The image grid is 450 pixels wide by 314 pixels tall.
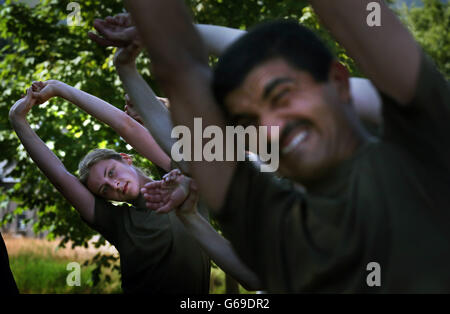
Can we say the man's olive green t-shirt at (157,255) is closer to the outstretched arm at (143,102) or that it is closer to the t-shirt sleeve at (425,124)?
the outstretched arm at (143,102)

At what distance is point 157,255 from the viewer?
9.39ft

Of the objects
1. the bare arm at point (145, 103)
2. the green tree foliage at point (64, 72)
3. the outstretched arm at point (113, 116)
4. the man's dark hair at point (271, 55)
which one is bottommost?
the man's dark hair at point (271, 55)

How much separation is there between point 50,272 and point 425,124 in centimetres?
1118

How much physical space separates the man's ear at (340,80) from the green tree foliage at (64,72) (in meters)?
4.92

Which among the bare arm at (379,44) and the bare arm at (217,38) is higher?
the bare arm at (217,38)

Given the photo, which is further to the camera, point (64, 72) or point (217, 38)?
point (64, 72)

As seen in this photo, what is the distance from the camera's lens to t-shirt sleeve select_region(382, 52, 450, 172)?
1.00 m

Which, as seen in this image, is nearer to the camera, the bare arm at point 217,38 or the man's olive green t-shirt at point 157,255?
the bare arm at point 217,38

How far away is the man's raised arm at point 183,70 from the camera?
39.9 inches

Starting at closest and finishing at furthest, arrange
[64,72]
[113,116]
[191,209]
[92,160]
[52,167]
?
[191,209], [113,116], [52,167], [92,160], [64,72]

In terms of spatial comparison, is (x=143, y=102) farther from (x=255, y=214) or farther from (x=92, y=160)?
(x=92, y=160)

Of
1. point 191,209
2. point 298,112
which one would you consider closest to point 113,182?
point 191,209

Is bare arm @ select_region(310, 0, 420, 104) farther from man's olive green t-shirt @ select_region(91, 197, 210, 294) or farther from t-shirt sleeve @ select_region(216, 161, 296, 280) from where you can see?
man's olive green t-shirt @ select_region(91, 197, 210, 294)

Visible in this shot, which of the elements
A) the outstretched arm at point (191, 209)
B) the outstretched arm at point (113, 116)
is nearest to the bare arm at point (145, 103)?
the outstretched arm at point (191, 209)
